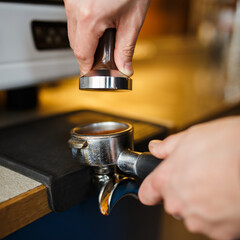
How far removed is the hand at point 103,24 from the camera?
1.38 feet

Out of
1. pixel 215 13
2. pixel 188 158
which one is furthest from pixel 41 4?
pixel 215 13

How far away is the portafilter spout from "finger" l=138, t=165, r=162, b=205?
2cm

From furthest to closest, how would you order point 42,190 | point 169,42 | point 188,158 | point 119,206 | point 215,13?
1. point 215,13
2. point 169,42
3. point 119,206
4. point 42,190
5. point 188,158

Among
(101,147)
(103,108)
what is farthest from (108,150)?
(103,108)

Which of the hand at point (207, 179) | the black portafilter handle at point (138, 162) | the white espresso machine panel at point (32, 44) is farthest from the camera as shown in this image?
the white espresso machine panel at point (32, 44)

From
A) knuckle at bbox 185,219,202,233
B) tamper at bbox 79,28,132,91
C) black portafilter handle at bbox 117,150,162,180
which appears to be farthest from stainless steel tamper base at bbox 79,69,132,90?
knuckle at bbox 185,219,202,233

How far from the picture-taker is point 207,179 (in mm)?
285

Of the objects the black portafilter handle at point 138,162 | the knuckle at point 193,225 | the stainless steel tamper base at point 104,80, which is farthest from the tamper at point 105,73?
the knuckle at point 193,225

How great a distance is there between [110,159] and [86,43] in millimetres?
185

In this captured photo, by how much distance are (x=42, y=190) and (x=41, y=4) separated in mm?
479

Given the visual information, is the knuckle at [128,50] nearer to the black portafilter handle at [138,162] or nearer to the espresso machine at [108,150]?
the espresso machine at [108,150]

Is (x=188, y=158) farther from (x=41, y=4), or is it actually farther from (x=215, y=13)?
(x=215, y=13)

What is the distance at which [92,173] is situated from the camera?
0.47 meters

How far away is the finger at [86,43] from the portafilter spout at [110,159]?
12 centimetres
